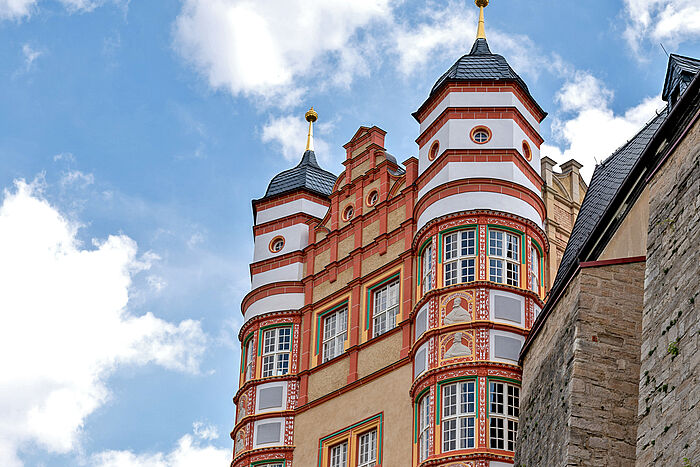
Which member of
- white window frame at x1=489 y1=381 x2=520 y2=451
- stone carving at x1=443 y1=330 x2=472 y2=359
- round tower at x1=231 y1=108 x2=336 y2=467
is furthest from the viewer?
round tower at x1=231 y1=108 x2=336 y2=467

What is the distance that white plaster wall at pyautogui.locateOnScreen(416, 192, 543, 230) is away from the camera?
32719 mm

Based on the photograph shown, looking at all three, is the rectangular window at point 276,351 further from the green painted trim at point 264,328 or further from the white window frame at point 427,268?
the white window frame at point 427,268

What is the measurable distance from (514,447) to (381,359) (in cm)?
560

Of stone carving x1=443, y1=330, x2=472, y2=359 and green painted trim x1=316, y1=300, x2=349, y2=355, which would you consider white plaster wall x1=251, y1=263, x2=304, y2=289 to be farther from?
stone carving x1=443, y1=330, x2=472, y2=359

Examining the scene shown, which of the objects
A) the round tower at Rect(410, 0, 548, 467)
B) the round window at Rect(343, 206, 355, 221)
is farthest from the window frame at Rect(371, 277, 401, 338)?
the round window at Rect(343, 206, 355, 221)

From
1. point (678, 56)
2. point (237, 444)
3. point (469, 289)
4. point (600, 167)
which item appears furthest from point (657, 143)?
point (237, 444)

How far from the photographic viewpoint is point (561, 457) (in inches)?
917

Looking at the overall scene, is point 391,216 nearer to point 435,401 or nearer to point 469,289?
point 469,289

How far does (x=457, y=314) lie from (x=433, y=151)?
5451mm

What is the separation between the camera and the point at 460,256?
32312 mm

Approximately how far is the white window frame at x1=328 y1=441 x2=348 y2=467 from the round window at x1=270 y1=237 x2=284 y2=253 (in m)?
7.81

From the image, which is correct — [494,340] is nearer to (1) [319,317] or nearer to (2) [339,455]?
(2) [339,455]

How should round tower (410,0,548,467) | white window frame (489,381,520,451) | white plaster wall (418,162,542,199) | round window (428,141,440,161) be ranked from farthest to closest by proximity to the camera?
round window (428,141,440,161) → white plaster wall (418,162,542,199) → round tower (410,0,548,467) → white window frame (489,381,520,451)

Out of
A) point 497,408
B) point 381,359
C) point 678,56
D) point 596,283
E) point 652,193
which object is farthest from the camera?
point 381,359
